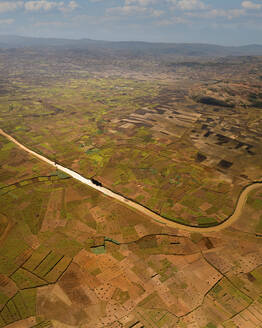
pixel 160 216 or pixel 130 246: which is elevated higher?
pixel 160 216

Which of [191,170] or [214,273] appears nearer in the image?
[214,273]

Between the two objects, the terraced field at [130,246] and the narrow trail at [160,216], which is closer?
the terraced field at [130,246]

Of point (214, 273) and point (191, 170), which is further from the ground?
point (191, 170)

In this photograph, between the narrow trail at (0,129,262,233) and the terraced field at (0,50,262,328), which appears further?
the narrow trail at (0,129,262,233)

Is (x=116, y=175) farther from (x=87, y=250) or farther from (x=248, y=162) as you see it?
(x=248, y=162)

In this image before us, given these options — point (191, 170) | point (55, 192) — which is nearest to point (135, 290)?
point (55, 192)

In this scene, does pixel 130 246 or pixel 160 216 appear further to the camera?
pixel 160 216

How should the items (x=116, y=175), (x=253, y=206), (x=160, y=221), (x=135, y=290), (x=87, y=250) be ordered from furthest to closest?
(x=116, y=175), (x=253, y=206), (x=160, y=221), (x=87, y=250), (x=135, y=290)

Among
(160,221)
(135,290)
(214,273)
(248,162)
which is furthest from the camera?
(248,162)

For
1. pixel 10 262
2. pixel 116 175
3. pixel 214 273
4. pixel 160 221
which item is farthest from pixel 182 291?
pixel 116 175

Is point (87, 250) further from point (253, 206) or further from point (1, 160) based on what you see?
point (1, 160)
